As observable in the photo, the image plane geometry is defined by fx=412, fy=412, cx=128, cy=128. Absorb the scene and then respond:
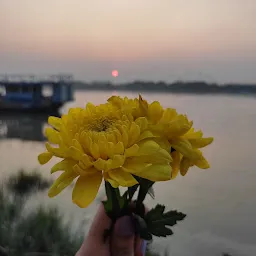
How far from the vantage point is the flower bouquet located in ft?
0.94

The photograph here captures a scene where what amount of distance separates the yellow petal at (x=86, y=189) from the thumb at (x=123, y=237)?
0.06 m

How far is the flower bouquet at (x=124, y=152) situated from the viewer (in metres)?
0.29

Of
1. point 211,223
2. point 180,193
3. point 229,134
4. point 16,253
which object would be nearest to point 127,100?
point 16,253

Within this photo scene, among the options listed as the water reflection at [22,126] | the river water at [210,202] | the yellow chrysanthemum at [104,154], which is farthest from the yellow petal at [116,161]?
the water reflection at [22,126]

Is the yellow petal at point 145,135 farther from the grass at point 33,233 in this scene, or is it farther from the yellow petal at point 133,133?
the grass at point 33,233

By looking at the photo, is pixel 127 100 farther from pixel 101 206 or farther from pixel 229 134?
pixel 229 134

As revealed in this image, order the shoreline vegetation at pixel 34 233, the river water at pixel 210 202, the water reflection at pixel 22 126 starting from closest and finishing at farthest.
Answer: the shoreline vegetation at pixel 34 233
the river water at pixel 210 202
the water reflection at pixel 22 126

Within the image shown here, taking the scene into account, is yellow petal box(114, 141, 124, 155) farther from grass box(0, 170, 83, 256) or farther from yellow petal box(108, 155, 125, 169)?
grass box(0, 170, 83, 256)

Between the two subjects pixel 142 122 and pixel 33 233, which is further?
pixel 33 233

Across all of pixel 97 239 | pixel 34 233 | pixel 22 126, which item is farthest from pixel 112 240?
pixel 22 126

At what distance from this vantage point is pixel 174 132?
330mm

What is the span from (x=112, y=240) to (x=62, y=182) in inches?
3.2

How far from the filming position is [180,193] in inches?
165

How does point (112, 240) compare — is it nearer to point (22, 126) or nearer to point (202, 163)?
point (202, 163)
